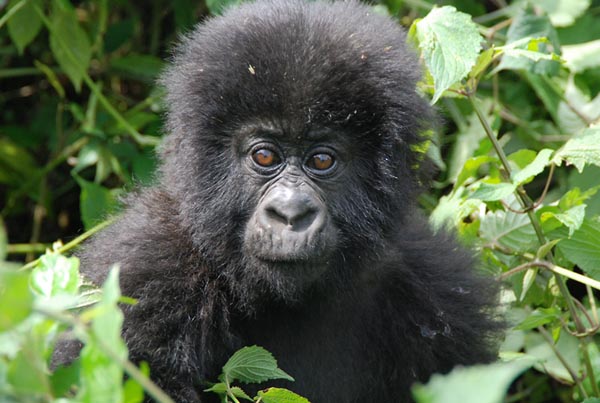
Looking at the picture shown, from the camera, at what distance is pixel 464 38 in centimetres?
323

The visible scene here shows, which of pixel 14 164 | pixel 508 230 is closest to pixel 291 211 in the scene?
pixel 508 230

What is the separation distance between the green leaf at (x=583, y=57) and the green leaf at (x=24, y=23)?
2.63m

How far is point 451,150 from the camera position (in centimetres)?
498

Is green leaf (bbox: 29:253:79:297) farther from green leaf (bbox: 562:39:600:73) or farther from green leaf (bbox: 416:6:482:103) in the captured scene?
green leaf (bbox: 562:39:600:73)

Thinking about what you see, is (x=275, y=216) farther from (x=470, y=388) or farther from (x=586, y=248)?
(x=470, y=388)

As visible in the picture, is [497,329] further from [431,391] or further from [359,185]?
[431,391]

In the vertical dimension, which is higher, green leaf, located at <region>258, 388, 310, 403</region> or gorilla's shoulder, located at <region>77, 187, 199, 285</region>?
gorilla's shoulder, located at <region>77, 187, 199, 285</region>

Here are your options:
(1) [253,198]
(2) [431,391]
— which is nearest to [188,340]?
(1) [253,198]

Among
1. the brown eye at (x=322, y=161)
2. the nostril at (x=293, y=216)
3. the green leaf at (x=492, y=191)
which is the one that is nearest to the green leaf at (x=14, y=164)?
the brown eye at (x=322, y=161)

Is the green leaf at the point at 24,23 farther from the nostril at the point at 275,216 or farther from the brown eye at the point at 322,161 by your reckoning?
the nostril at the point at 275,216

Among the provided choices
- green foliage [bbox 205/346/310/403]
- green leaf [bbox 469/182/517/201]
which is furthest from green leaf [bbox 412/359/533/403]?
green leaf [bbox 469/182/517/201]

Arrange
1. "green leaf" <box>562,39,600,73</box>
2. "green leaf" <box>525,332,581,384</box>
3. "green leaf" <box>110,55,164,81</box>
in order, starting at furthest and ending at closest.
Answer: "green leaf" <box>110,55,164,81</box> < "green leaf" <box>562,39,600,73</box> < "green leaf" <box>525,332,581,384</box>

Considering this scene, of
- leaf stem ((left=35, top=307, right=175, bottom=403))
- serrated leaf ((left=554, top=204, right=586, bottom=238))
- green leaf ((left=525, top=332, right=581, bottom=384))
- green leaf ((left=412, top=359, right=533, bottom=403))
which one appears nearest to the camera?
green leaf ((left=412, top=359, right=533, bottom=403))

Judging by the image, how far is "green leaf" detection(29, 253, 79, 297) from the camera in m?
1.96
